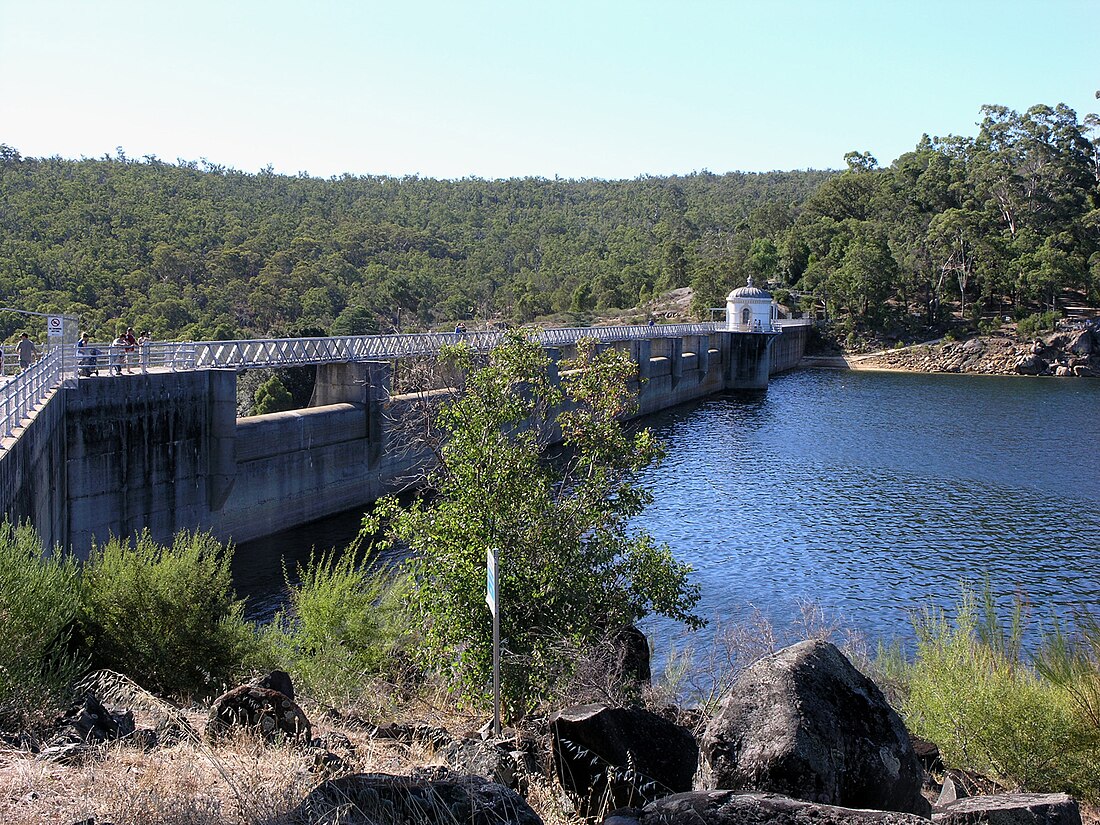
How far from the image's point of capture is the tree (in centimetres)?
1119

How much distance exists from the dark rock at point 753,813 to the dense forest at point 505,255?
56039mm

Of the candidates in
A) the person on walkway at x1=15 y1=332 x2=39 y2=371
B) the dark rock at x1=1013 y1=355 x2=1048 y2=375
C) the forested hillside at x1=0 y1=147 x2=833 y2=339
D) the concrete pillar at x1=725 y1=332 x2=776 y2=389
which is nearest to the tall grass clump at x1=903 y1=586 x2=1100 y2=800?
the person on walkway at x1=15 y1=332 x2=39 y2=371

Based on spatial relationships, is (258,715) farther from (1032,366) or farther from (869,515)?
(1032,366)

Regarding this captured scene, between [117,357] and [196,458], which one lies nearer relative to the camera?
[117,357]

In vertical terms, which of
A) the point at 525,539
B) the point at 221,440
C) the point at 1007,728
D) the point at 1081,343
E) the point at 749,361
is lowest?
the point at 1007,728

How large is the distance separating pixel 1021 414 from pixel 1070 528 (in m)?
29.0

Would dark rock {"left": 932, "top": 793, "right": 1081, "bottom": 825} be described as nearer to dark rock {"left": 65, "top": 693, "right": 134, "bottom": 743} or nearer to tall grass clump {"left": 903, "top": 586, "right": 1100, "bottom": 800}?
tall grass clump {"left": 903, "top": 586, "right": 1100, "bottom": 800}

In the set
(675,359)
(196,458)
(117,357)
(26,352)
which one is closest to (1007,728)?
(196,458)

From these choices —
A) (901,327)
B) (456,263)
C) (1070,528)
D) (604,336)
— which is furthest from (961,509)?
(456,263)

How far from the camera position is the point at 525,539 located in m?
11.8

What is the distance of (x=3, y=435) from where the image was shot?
14797mm

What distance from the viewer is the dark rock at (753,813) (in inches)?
195

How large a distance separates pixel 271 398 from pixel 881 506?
28.3 metres

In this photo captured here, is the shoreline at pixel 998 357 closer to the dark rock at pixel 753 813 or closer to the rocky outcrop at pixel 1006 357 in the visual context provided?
the rocky outcrop at pixel 1006 357
